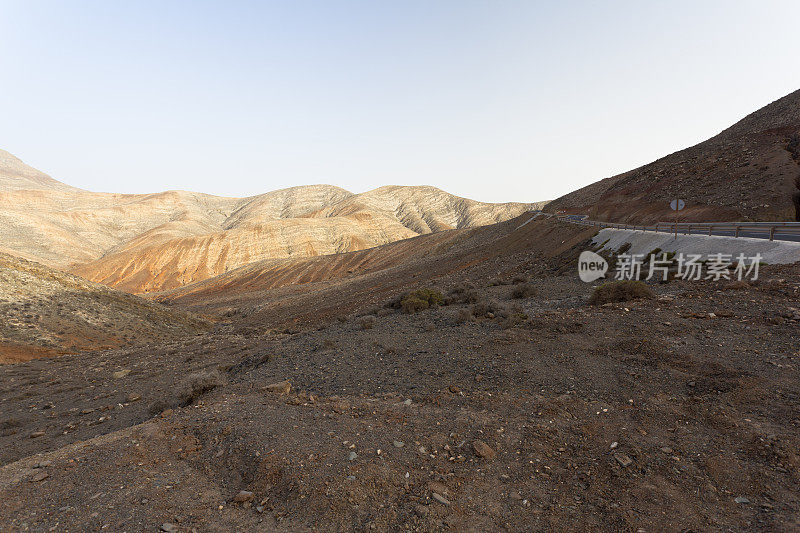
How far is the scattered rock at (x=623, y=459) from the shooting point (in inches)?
180

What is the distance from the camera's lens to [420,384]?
7.43 meters

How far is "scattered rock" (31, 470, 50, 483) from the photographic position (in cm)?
473

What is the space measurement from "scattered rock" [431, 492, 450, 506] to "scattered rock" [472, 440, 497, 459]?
0.94 meters

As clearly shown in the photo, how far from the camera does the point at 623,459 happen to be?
464 centimetres

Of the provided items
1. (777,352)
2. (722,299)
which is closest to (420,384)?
(777,352)

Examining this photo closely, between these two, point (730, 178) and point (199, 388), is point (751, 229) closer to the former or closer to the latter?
point (730, 178)

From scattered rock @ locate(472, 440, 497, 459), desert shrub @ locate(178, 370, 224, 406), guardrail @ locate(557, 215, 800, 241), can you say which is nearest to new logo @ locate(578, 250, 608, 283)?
guardrail @ locate(557, 215, 800, 241)

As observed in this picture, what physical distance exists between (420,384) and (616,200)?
145 feet

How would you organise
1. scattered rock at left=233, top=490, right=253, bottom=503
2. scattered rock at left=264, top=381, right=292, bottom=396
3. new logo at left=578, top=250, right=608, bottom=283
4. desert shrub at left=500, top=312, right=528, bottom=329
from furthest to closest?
new logo at left=578, top=250, right=608, bottom=283 → desert shrub at left=500, top=312, right=528, bottom=329 → scattered rock at left=264, top=381, right=292, bottom=396 → scattered rock at left=233, top=490, right=253, bottom=503

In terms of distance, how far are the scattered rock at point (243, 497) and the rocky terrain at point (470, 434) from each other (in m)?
0.03

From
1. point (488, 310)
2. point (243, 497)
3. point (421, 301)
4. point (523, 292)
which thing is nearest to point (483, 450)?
point (243, 497)

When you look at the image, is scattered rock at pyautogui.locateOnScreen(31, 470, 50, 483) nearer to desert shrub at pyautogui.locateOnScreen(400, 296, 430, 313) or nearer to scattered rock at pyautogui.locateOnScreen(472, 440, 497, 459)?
scattered rock at pyautogui.locateOnScreen(472, 440, 497, 459)

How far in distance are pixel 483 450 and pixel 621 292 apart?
8799 millimetres

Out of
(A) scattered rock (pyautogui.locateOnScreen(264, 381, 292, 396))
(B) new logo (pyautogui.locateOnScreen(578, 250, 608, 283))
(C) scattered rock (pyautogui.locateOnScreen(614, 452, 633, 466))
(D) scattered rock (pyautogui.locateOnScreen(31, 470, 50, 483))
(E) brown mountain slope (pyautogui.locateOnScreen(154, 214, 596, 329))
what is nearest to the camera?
(C) scattered rock (pyautogui.locateOnScreen(614, 452, 633, 466))
